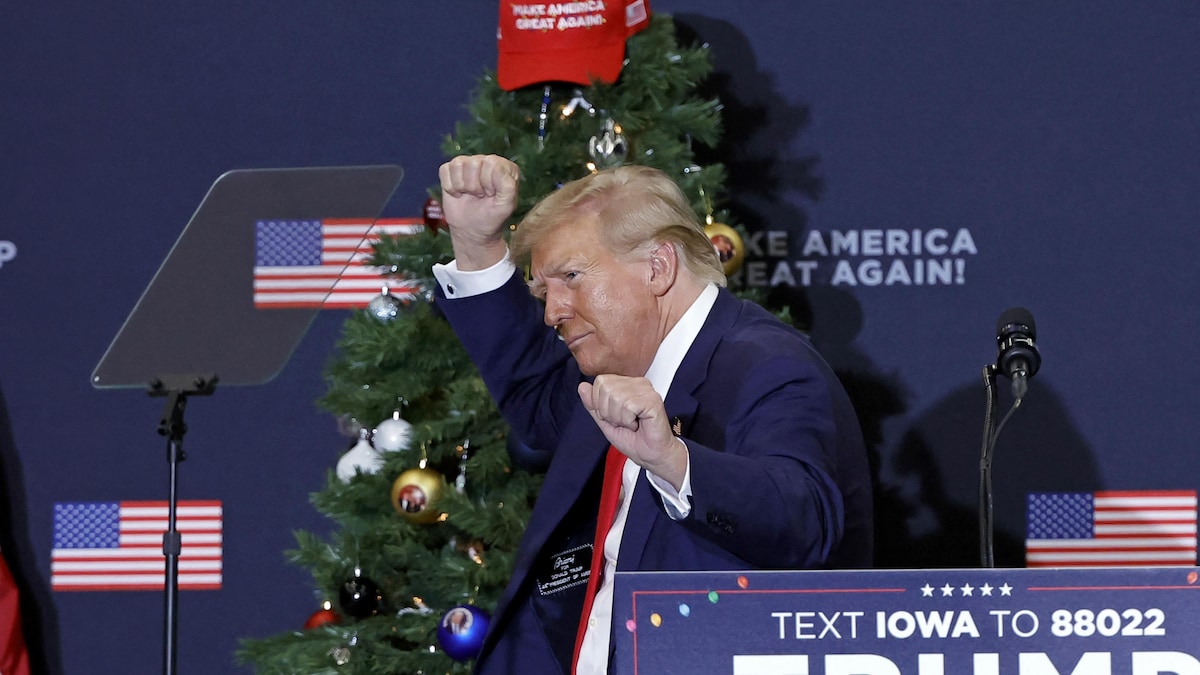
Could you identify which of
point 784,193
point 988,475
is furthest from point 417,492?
point 988,475

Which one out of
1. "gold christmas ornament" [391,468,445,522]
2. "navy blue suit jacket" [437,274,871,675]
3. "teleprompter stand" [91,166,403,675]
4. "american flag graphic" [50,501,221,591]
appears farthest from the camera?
"american flag graphic" [50,501,221,591]

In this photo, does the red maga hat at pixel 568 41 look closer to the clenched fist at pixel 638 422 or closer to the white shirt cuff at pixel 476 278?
the white shirt cuff at pixel 476 278

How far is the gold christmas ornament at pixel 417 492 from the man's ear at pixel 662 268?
1502mm

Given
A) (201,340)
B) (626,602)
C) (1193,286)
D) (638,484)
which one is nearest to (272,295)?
(201,340)

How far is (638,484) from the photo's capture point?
211cm

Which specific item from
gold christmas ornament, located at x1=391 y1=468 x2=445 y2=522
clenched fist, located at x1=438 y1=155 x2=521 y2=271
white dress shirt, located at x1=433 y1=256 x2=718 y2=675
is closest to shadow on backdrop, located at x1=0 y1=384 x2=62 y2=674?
gold christmas ornament, located at x1=391 y1=468 x2=445 y2=522

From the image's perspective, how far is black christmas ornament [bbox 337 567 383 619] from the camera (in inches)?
144

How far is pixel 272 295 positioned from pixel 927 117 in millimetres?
2096

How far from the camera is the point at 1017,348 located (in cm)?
221

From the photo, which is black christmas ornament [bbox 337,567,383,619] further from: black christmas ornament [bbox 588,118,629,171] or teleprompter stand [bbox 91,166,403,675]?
black christmas ornament [bbox 588,118,629,171]

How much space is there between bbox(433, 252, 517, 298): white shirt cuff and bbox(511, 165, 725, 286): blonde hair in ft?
0.30

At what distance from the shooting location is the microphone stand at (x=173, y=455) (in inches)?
118

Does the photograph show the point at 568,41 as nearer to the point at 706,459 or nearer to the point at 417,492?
the point at 417,492

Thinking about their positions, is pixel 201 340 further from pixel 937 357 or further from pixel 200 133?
pixel 937 357
